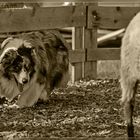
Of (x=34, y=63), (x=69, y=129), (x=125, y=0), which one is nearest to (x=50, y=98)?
(x=34, y=63)

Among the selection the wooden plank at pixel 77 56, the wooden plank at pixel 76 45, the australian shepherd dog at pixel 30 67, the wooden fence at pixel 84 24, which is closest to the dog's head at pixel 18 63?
the australian shepherd dog at pixel 30 67

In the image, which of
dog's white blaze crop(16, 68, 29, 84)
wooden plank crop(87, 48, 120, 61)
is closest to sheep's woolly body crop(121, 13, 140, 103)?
dog's white blaze crop(16, 68, 29, 84)

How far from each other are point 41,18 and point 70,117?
2.49m

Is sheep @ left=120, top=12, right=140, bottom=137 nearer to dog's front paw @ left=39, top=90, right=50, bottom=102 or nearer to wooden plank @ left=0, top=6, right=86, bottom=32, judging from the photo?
dog's front paw @ left=39, top=90, right=50, bottom=102

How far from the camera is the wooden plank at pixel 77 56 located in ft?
27.2

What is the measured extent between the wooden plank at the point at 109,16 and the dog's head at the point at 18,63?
235 centimetres

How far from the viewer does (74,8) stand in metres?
8.28

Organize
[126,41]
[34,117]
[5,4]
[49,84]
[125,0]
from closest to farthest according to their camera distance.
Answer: [126,41] → [34,117] → [49,84] → [5,4] → [125,0]

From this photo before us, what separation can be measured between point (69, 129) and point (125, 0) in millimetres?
9080

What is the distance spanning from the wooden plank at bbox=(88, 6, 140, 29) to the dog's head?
2347mm

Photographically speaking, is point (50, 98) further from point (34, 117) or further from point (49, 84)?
point (34, 117)

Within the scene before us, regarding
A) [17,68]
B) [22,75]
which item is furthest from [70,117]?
[17,68]

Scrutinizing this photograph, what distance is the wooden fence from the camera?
317 inches

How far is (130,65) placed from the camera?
15.5ft
